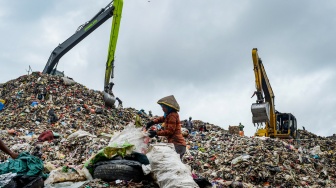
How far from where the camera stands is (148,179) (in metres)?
4.52

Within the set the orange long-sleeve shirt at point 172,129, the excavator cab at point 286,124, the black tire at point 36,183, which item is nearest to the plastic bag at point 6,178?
the black tire at point 36,183

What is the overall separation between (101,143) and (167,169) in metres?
4.09

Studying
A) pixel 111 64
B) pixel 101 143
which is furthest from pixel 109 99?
pixel 101 143

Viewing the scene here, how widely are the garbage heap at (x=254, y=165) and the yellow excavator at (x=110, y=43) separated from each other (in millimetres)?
5362

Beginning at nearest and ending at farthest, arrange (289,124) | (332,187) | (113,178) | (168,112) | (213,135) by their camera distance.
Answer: (113,178)
(168,112)
(332,187)
(213,135)
(289,124)

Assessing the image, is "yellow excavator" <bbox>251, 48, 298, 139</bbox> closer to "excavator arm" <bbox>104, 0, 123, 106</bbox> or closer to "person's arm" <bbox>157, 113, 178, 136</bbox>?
"excavator arm" <bbox>104, 0, 123, 106</bbox>

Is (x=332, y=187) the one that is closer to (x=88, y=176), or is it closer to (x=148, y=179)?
(x=148, y=179)

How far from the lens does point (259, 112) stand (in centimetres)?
1194

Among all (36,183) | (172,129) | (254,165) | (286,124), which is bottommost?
(36,183)

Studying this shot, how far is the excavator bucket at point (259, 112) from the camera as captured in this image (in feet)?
39.1

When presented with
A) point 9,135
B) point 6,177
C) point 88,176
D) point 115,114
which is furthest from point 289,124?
point 6,177

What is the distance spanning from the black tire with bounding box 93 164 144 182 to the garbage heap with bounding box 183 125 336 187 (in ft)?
3.29

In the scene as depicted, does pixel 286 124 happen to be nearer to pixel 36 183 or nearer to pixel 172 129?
pixel 172 129

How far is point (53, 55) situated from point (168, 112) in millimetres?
13146
